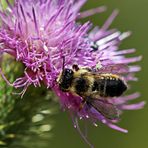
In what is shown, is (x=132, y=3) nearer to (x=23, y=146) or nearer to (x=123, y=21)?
(x=123, y=21)

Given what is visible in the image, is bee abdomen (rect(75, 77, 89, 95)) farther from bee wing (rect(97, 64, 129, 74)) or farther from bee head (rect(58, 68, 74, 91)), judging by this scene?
bee wing (rect(97, 64, 129, 74))

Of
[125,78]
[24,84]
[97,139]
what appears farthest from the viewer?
[97,139]

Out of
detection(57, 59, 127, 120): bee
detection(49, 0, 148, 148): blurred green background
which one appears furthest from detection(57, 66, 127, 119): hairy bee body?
detection(49, 0, 148, 148): blurred green background

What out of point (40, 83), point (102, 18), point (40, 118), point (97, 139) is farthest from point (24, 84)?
point (102, 18)

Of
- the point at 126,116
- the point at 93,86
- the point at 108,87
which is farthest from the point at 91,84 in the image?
the point at 126,116

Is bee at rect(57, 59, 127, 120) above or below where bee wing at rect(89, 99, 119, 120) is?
above

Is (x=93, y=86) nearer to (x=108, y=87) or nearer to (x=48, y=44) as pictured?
(x=108, y=87)

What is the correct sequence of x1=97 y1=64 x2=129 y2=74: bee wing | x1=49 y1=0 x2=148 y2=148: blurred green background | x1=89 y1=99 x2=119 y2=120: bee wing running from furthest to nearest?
x1=49 y1=0 x2=148 y2=148: blurred green background < x1=97 y1=64 x2=129 y2=74: bee wing < x1=89 y1=99 x2=119 y2=120: bee wing

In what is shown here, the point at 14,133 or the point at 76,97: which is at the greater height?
the point at 76,97
